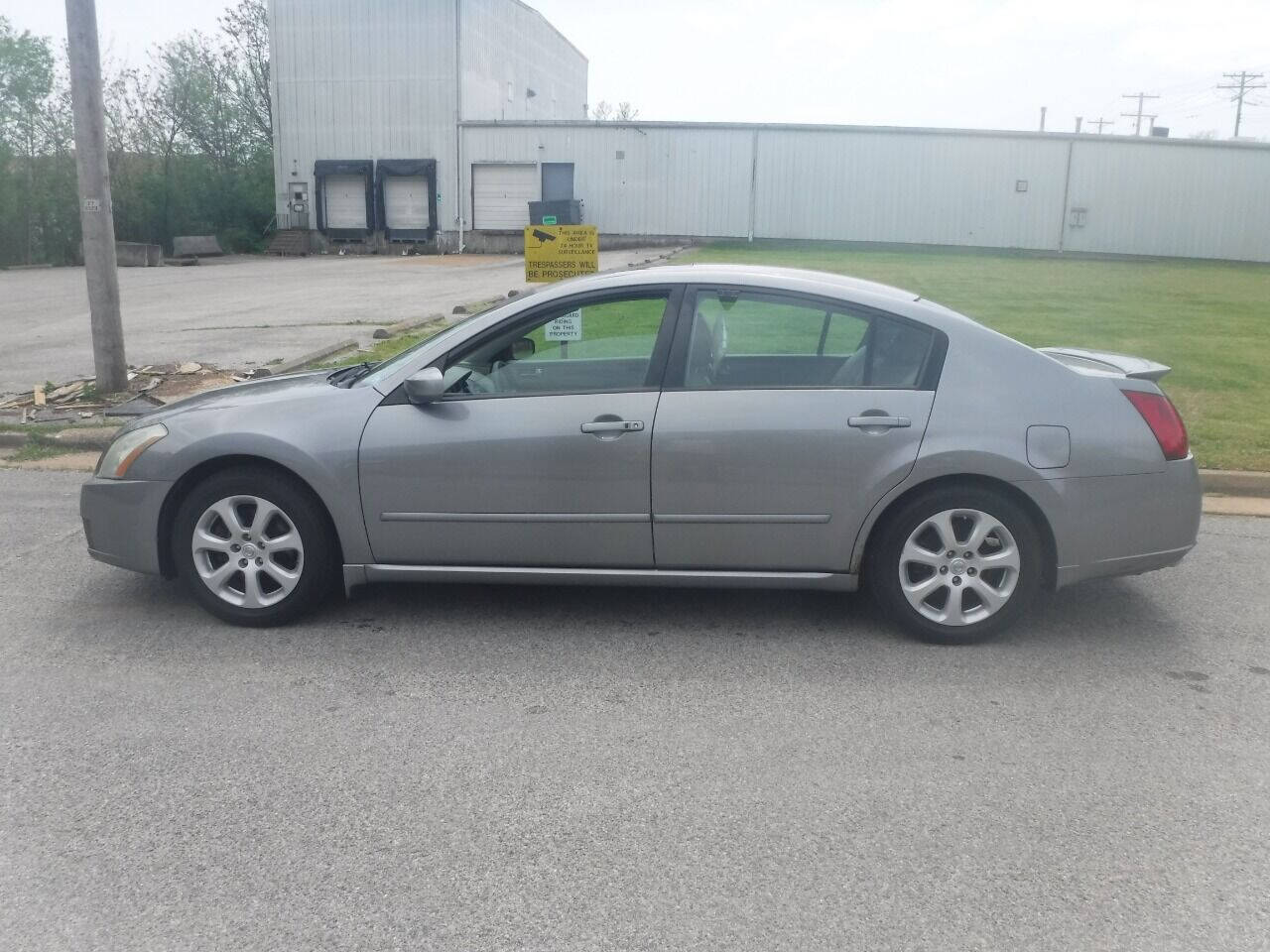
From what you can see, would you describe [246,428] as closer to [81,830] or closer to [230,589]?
[230,589]

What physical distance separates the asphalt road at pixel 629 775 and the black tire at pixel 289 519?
110 mm

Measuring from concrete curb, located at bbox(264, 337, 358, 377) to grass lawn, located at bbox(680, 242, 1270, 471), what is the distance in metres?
6.84

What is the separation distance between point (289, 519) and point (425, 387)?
81 cm

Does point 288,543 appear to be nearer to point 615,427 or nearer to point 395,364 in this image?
point 395,364

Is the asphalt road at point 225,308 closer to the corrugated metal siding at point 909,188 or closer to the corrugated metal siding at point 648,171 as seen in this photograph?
the corrugated metal siding at point 648,171

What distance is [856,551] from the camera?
197 inches

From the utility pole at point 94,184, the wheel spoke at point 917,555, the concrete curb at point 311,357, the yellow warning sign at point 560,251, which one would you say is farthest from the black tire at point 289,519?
the concrete curb at point 311,357

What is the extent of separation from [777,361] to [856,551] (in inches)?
34.7

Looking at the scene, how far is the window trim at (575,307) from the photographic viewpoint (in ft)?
16.8

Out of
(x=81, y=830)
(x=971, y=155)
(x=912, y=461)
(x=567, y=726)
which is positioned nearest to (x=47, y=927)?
(x=81, y=830)

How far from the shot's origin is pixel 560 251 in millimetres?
10609

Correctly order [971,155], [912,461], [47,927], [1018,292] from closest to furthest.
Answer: [47,927] → [912,461] → [1018,292] → [971,155]

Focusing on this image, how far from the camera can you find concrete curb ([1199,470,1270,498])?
7730 mm

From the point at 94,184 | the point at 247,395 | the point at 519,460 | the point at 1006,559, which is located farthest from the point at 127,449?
the point at 94,184
